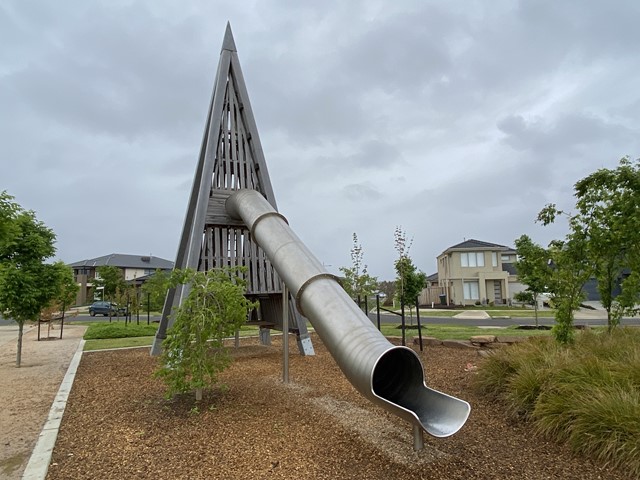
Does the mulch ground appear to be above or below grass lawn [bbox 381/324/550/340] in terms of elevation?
below

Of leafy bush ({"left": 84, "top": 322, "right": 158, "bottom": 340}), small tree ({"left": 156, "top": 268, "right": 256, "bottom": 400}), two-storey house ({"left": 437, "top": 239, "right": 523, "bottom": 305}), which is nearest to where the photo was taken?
small tree ({"left": 156, "top": 268, "right": 256, "bottom": 400})

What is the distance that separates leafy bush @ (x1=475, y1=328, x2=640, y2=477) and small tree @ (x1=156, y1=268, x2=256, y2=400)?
4002 mm

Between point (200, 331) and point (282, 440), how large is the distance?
2047 mm

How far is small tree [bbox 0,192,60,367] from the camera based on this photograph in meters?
10.6

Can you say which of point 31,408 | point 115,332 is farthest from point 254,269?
point 115,332

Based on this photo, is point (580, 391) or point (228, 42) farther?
point (228, 42)

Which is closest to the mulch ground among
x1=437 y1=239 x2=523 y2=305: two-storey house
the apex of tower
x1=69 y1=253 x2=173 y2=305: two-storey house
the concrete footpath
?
the concrete footpath

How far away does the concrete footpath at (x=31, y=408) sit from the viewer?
476cm

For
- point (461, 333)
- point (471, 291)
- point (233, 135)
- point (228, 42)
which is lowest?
point (461, 333)

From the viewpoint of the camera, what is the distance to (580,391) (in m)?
5.15

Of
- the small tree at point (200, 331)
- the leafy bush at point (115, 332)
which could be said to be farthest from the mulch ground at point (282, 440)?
the leafy bush at point (115, 332)

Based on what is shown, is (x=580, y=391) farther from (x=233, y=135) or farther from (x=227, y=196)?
(x=233, y=135)

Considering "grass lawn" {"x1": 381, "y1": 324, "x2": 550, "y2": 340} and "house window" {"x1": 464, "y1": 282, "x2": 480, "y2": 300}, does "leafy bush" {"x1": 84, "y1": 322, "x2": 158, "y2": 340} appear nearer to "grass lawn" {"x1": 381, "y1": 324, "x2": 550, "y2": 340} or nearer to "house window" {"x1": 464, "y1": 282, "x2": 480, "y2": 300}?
"grass lawn" {"x1": 381, "y1": 324, "x2": 550, "y2": 340}

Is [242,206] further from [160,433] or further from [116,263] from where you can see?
[116,263]
